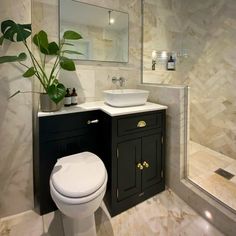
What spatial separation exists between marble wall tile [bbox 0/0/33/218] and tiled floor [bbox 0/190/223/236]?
14 centimetres

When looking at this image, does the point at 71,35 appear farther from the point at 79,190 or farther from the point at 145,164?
the point at 145,164

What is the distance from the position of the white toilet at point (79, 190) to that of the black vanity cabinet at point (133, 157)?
0.21 meters

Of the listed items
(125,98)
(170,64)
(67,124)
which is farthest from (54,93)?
(170,64)

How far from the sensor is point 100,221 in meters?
1.31

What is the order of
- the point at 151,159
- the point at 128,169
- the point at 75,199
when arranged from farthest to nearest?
1. the point at 151,159
2. the point at 128,169
3. the point at 75,199

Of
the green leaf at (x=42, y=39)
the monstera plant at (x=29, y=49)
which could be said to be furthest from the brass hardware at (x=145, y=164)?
the green leaf at (x=42, y=39)

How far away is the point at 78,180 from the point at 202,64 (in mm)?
2177

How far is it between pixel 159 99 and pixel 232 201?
3.40 feet

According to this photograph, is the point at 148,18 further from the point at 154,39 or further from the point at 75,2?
the point at 75,2

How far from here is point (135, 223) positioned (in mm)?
1294

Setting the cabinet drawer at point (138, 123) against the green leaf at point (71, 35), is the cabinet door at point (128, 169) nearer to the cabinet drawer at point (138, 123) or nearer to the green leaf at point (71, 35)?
the cabinet drawer at point (138, 123)

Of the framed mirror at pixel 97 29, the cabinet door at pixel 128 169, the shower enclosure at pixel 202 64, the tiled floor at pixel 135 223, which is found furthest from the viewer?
the shower enclosure at pixel 202 64

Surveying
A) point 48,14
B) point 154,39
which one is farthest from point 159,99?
point 48,14

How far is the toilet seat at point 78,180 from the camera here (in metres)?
0.91
